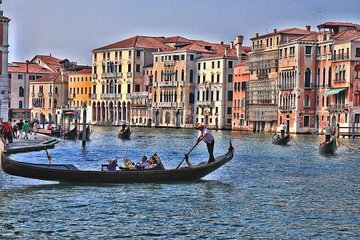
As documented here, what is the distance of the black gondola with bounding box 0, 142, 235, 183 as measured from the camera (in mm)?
17375

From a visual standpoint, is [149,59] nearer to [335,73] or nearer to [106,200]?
[335,73]

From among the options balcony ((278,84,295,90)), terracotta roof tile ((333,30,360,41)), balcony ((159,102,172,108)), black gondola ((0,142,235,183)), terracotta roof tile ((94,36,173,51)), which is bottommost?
black gondola ((0,142,235,183))

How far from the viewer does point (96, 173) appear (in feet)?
59.4

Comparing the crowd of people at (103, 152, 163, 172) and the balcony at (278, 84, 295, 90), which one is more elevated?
the balcony at (278, 84, 295, 90)

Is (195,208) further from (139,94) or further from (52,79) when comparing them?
(52,79)

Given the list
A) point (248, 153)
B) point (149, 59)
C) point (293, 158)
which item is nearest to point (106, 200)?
point (293, 158)

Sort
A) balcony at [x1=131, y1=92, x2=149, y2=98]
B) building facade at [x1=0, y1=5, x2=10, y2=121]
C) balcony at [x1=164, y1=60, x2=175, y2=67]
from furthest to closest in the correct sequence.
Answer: balcony at [x1=131, y1=92, x2=149, y2=98], balcony at [x1=164, y1=60, x2=175, y2=67], building facade at [x1=0, y1=5, x2=10, y2=121]

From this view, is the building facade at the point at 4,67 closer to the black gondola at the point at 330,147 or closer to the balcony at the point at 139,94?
the black gondola at the point at 330,147

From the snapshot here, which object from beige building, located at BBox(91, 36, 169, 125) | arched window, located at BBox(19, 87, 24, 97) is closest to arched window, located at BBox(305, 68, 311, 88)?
beige building, located at BBox(91, 36, 169, 125)

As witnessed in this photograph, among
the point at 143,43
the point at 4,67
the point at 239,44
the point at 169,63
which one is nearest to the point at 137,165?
the point at 4,67

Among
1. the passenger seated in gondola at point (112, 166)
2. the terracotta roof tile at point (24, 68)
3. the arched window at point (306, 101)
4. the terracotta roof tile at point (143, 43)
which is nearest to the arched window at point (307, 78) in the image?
the arched window at point (306, 101)

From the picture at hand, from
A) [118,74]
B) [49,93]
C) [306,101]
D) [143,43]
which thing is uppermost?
[143,43]

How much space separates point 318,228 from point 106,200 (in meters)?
4.17

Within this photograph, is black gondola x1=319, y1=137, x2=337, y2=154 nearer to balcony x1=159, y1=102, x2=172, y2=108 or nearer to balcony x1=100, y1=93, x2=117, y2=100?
balcony x1=159, y1=102, x2=172, y2=108
